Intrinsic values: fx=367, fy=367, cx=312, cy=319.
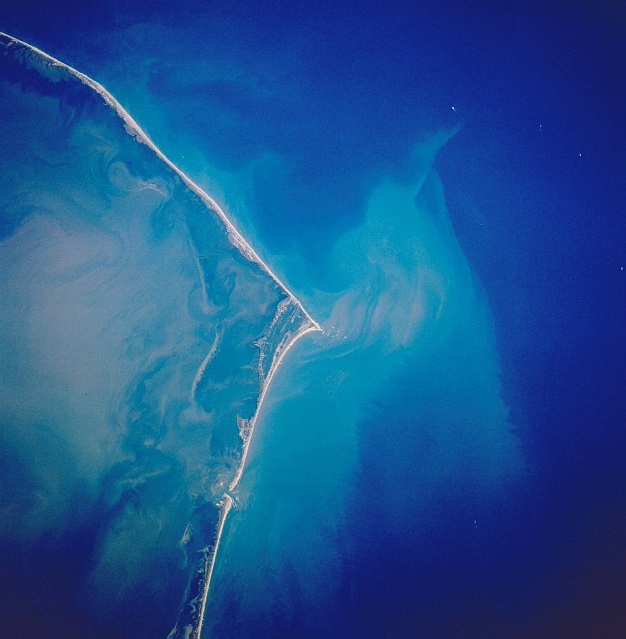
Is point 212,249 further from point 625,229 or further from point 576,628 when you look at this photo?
point 576,628

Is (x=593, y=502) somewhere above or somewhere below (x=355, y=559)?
above

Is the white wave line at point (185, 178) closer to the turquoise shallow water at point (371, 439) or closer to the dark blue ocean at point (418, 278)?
the dark blue ocean at point (418, 278)

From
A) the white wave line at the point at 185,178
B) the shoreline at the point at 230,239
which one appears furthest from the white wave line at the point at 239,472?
the white wave line at the point at 185,178

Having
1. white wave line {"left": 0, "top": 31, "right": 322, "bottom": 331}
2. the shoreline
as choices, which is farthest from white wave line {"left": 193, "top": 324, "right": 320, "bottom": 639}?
white wave line {"left": 0, "top": 31, "right": 322, "bottom": 331}

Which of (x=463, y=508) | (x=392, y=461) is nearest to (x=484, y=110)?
(x=392, y=461)

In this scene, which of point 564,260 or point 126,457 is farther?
point 564,260

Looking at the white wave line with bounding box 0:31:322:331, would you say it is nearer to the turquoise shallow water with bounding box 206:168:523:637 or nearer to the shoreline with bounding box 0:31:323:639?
the shoreline with bounding box 0:31:323:639

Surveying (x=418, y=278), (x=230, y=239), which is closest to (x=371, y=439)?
(x=418, y=278)
